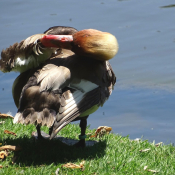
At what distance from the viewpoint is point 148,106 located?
782 centimetres

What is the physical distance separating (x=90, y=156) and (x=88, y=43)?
139 cm

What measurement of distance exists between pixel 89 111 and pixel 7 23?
7.16 m

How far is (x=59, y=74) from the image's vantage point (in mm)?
4828

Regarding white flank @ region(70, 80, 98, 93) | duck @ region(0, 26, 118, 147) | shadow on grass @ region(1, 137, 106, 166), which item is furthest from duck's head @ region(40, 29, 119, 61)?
shadow on grass @ region(1, 137, 106, 166)

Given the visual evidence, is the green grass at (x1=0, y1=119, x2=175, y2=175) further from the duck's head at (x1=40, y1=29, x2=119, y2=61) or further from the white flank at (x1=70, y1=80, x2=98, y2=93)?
the duck's head at (x1=40, y1=29, x2=119, y2=61)

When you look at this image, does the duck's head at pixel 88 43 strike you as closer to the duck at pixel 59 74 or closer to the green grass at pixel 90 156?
the duck at pixel 59 74

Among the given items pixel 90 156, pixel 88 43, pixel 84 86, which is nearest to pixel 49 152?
pixel 90 156

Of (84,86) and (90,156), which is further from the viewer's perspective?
(90,156)

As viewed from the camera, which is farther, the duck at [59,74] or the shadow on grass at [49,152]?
the shadow on grass at [49,152]

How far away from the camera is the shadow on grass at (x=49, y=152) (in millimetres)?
4859

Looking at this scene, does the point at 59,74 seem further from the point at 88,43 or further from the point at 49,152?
the point at 49,152

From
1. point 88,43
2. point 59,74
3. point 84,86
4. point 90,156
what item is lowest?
point 90,156

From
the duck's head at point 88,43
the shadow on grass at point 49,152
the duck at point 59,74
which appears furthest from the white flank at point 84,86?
the shadow on grass at point 49,152

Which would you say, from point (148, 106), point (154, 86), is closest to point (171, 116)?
point (148, 106)
